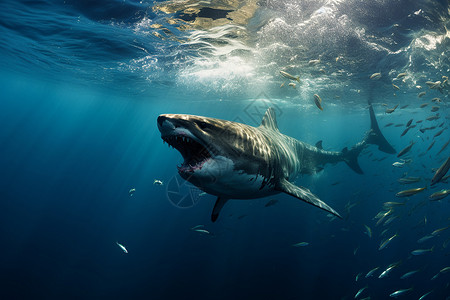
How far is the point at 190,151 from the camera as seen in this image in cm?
305

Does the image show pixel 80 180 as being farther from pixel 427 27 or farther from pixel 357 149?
pixel 427 27

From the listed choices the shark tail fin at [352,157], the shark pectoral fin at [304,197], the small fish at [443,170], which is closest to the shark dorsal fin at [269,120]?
the shark pectoral fin at [304,197]

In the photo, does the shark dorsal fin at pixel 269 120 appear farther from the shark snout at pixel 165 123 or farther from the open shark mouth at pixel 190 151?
the shark snout at pixel 165 123

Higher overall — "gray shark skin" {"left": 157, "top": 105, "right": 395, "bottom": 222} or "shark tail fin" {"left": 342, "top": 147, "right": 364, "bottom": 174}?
"gray shark skin" {"left": 157, "top": 105, "right": 395, "bottom": 222}

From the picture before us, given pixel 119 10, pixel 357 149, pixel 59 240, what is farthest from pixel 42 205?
pixel 357 149

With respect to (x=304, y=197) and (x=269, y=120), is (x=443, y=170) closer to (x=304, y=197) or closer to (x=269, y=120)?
(x=304, y=197)

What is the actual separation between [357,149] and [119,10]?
12538 millimetres

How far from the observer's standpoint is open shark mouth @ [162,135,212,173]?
2637 millimetres

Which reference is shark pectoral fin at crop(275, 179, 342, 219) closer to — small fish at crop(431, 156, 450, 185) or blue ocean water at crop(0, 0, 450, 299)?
small fish at crop(431, 156, 450, 185)

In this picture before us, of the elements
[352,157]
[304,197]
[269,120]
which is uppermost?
[269,120]

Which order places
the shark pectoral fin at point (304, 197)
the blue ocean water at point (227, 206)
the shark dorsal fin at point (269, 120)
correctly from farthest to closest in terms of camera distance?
the blue ocean water at point (227, 206) < the shark dorsal fin at point (269, 120) < the shark pectoral fin at point (304, 197)

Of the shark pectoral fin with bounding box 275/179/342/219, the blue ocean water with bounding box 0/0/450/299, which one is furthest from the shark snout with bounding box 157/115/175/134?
the blue ocean water with bounding box 0/0/450/299

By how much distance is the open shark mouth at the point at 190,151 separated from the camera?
2637mm

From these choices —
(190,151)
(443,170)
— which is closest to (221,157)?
(190,151)
